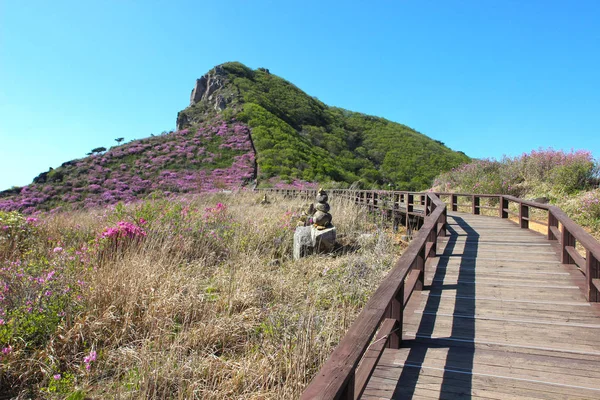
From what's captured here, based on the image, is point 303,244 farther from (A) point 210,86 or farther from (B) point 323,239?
(A) point 210,86

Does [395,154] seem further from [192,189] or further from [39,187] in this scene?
[39,187]

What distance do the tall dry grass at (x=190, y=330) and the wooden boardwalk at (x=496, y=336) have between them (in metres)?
0.86

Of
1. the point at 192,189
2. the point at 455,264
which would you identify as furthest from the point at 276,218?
the point at 192,189

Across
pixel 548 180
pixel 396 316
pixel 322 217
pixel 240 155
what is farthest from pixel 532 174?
pixel 240 155

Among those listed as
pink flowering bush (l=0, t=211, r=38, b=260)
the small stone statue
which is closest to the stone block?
the small stone statue

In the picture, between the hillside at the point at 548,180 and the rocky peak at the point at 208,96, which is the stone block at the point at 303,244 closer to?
the hillside at the point at 548,180

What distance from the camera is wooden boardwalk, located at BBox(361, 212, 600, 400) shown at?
107 inches

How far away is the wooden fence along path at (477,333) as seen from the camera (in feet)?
8.40

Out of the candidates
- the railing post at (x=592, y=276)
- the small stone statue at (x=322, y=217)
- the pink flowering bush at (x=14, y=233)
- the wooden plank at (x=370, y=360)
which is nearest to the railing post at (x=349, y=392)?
the wooden plank at (x=370, y=360)

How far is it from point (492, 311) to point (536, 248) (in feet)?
11.9

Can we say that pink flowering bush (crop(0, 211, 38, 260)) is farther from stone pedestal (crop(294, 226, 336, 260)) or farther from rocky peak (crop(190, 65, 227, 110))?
rocky peak (crop(190, 65, 227, 110))

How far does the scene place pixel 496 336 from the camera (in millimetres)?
3627

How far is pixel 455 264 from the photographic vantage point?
250 inches

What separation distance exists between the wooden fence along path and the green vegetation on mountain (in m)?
23.4
